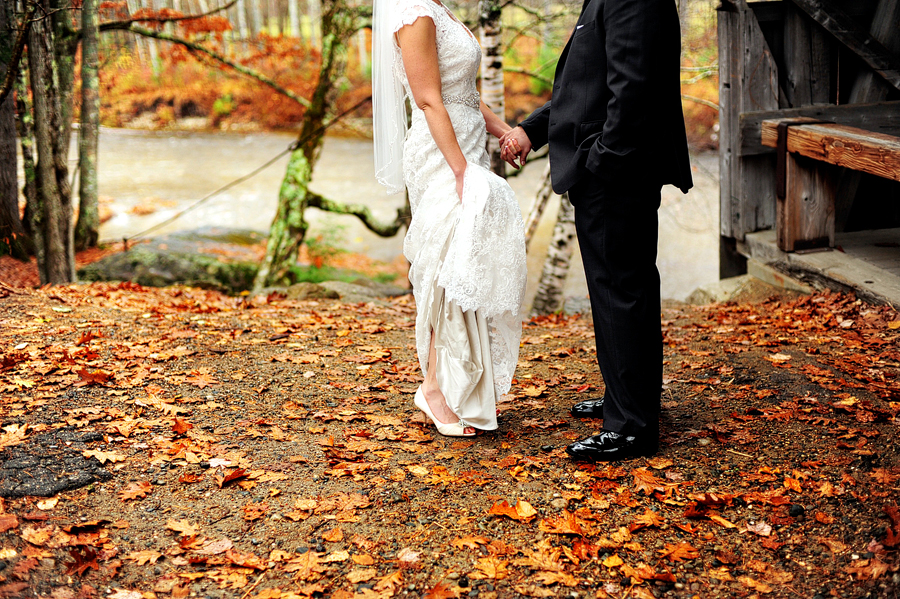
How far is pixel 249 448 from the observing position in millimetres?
3525

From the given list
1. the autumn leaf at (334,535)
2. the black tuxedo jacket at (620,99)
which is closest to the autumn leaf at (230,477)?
the autumn leaf at (334,535)

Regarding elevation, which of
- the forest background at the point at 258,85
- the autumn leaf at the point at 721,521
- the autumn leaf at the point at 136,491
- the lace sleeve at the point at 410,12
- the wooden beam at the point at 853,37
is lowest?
the autumn leaf at the point at 721,521

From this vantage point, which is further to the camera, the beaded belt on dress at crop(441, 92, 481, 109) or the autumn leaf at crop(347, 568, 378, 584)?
the beaded belt on dress at crop(441, 92, 481, 109)

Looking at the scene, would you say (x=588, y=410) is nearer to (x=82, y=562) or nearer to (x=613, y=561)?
(x=613, y=561)

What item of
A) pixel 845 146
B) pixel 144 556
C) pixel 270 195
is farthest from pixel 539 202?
pixel 270 195

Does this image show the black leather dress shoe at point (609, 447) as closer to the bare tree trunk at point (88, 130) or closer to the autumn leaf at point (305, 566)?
the autumn leaf at point (305, 566)

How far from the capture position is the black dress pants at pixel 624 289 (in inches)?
123

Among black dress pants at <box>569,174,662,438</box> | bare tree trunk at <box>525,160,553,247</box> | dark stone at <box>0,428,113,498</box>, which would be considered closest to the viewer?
dark stone at <box>0,428,113,498</box>

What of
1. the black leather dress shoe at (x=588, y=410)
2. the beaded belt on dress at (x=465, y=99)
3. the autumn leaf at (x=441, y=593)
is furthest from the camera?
the black leather dress shoe at (x=588, y=410)

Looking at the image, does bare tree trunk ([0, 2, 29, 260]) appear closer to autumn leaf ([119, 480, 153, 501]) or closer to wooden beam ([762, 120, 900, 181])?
autumn leaf ([119, 480, 153, 501])

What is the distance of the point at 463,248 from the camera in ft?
11.0

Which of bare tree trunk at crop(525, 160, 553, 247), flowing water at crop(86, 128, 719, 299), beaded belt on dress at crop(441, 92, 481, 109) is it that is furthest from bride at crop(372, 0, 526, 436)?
flowing water at crop(86, 128, 719, 299)

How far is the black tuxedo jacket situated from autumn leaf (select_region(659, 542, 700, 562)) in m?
1.52

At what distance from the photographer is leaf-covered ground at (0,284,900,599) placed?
255cm
